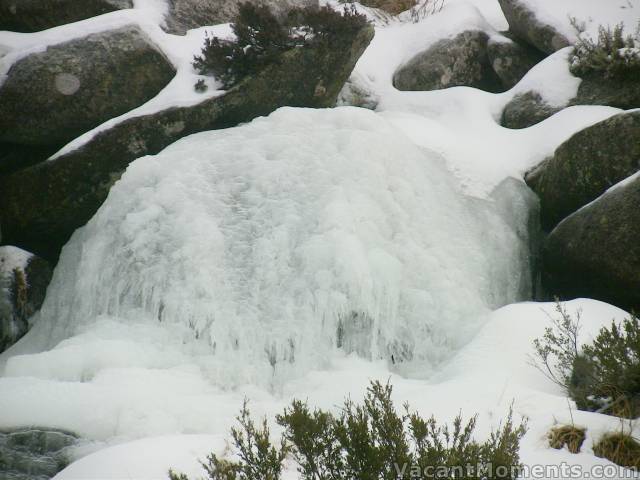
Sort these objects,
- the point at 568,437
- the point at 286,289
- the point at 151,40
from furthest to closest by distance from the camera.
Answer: the point at 151,40 < the point at 286,289 < the point at 568,437

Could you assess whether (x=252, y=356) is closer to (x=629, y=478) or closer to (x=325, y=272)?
(x=325, y=272)

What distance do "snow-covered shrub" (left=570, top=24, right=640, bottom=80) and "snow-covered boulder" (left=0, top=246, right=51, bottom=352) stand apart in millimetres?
7479

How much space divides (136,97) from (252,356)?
407 cm

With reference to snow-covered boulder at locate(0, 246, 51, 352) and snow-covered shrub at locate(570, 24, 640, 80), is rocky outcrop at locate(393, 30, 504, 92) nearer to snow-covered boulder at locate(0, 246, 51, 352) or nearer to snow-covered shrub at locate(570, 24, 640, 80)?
snow-covered shrub at locate(570, 24, 640, 80)

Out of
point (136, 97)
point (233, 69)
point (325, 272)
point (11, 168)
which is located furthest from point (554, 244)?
point (11, 168)

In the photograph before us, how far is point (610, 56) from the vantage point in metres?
6.96

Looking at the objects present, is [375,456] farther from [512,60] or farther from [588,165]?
[512,60]

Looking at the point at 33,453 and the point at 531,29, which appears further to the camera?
the point at 531,29

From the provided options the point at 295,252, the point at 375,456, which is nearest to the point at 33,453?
the point at 375,456

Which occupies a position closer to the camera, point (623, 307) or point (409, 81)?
point (623, 307)

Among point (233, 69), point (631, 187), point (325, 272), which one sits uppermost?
point (233, 69)

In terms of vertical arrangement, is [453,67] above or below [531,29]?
below

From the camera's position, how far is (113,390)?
3.85 m

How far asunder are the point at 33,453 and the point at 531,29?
8.80 meters
